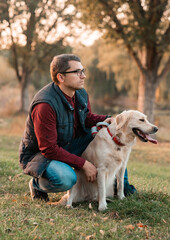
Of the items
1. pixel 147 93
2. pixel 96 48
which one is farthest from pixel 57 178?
pixel 96 48

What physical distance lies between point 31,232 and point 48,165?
2.71 feet

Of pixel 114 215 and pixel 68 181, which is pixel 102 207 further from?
pixel 68 181

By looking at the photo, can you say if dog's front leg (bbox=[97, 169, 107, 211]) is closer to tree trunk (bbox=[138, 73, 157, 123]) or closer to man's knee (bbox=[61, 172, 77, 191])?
man's knee (bbox=[61, 172, 77, 191])

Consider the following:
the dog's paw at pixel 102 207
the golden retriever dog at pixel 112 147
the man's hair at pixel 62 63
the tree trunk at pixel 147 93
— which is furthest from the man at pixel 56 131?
the tree trunk at pixel 147 93

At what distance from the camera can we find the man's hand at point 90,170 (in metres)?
3.29

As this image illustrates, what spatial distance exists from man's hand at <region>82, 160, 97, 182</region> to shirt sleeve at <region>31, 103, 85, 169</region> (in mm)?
79

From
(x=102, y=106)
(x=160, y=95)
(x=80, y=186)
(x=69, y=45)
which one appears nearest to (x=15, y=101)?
(x=69, y=45)

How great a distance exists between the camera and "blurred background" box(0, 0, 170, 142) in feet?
37.0

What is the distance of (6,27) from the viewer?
1655 centimetres

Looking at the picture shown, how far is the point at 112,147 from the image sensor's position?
340 cm

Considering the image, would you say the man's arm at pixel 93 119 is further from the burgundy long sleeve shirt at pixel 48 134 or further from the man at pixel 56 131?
the burgundy long sleeve shirt at pixel 48 134

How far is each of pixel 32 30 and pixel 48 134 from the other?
14.7 m

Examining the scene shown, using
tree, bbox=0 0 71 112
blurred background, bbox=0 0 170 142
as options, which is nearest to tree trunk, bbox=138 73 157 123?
blurred background, bbox=0 0 170 142

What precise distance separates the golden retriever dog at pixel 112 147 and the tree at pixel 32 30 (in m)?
14.0
